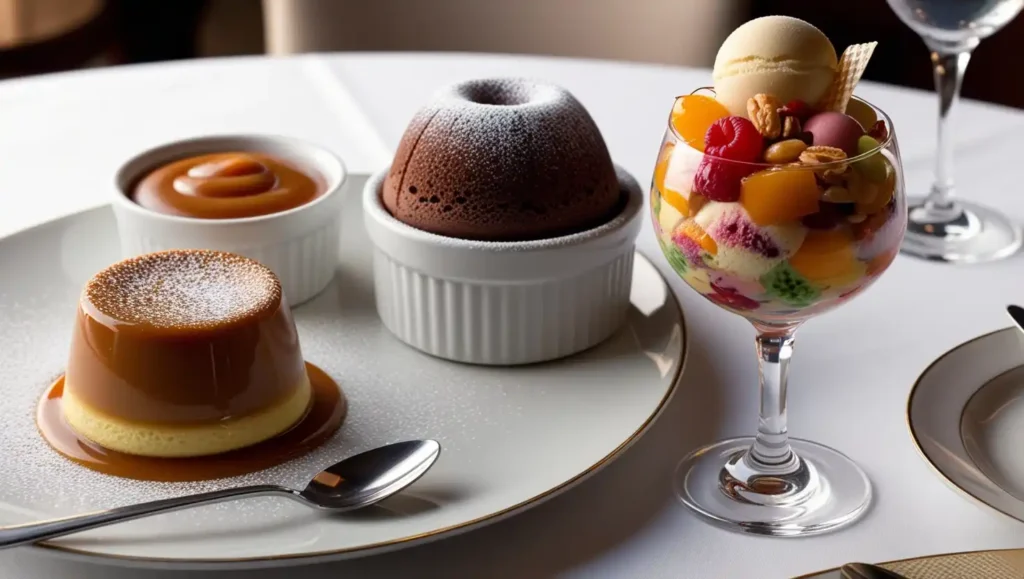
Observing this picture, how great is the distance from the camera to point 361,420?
0.84 metres

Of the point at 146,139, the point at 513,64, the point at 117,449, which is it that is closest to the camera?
the point at 117,449

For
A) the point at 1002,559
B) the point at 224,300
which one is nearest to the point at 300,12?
the point at 224,300

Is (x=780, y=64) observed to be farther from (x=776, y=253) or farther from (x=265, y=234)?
(x=265, y=234)

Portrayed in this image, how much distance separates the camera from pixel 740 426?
2.77 feet

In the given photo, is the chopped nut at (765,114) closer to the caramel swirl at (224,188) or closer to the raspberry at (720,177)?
the raspberry at (720,177)

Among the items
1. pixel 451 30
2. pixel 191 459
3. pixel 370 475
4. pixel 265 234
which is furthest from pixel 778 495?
pixel 451 30

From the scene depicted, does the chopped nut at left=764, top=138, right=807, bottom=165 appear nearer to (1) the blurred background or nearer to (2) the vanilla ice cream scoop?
(2) the vanilla ice cream scoop

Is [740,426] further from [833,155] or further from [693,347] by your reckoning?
[833,155]

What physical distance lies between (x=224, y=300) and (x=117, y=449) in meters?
0.12

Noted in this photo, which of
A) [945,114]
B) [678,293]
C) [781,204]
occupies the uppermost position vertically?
[781,204]

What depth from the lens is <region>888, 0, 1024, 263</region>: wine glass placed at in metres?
1.08

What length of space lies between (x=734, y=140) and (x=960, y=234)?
572mm

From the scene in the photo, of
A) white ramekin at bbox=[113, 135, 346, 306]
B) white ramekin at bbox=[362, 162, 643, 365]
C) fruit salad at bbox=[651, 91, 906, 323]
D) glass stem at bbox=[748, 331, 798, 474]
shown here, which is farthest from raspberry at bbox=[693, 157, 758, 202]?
white ramekin at bbox=[113, 135, 346, 306]

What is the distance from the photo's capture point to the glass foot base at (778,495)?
0.73 m
